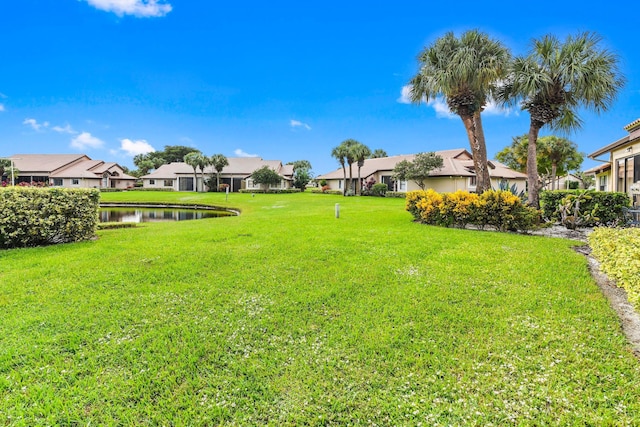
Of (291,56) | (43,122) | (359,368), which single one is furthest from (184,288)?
(43,122)

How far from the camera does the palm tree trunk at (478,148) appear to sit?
1294cm

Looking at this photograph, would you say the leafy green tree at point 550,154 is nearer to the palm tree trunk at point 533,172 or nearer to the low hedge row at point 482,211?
the palm tree trunk at point 533,172

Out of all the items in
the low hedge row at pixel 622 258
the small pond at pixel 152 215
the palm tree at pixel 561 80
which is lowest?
the small pond at pixel 152 215

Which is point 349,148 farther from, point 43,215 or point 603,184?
point 43,215

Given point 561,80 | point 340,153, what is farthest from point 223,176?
point 561,80

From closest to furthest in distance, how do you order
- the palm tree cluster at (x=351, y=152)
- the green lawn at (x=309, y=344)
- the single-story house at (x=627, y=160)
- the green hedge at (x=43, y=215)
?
the green lawn at (x=309, y=344) → the green hedge at (x=43, y=215) → the single-story house at (x=627, y=160) → the palm tree cluster at (x=351, y=152)

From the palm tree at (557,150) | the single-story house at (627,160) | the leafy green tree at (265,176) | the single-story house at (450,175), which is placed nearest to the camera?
the single-story house at (627,160)

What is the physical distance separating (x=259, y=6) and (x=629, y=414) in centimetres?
1570

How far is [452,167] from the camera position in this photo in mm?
31578

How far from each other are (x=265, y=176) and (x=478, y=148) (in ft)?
106

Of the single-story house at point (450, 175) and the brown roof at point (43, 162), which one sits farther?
the brown roof at point (43, 162)

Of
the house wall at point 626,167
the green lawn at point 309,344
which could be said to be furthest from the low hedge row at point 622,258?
the house wall at point 626,167

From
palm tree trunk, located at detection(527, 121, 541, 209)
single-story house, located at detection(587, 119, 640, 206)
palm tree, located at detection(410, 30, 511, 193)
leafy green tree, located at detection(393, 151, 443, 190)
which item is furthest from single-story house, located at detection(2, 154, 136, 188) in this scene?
single-story house, located at detection(587, 119, 640, 206)

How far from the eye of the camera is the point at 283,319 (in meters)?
3.80
